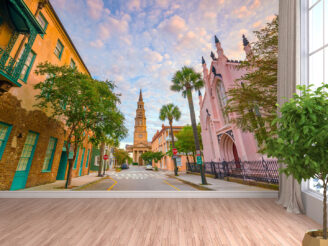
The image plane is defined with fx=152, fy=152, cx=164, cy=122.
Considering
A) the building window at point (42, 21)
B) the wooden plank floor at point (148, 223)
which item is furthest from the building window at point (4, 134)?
the building window at point (42, 21)

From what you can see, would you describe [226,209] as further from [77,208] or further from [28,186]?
[28,186]

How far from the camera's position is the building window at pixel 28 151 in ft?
24.8

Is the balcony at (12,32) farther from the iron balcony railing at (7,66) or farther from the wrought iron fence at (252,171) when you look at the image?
the wrought iron fence at (252,171)

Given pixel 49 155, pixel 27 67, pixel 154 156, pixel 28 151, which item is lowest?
pixel 49 155

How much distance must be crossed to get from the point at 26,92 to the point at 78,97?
8.14 feet

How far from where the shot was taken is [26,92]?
739 cm

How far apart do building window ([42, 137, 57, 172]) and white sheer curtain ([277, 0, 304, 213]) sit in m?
12.2

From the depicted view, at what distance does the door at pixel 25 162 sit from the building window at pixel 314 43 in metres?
11.6

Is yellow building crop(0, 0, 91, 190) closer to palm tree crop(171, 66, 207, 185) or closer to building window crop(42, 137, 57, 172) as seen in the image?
building window crop(42, 137, 57, 172)

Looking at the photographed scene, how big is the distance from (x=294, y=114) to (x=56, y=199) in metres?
7.65

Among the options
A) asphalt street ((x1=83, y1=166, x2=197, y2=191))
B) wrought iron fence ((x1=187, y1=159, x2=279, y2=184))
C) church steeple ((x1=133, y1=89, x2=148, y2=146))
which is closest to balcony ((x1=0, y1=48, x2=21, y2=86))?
asphalt street ((x1=83, y1=166, x2=197, y2=191))

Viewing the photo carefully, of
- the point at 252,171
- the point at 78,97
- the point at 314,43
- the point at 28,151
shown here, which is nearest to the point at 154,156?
the point at 252,171

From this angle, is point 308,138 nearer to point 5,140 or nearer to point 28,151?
point 5,140

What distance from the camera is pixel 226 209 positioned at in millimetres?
4727
